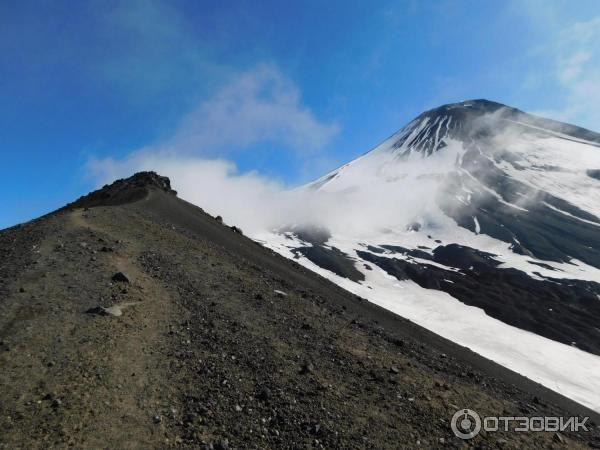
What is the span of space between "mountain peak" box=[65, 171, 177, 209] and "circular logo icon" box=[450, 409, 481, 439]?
31.0 meters

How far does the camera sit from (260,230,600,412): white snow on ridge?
56.3m

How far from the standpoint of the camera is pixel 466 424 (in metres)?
13.6

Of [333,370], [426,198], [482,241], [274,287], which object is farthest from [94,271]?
[426,198]

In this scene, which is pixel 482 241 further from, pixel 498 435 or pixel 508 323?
pixel 498 435

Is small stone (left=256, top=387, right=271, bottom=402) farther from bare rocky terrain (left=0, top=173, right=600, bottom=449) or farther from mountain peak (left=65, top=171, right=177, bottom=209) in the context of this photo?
mountain peak (left=65, top=171, right=177, bottom=209)

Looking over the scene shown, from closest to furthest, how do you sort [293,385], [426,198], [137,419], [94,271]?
1. [137,419]
2. [293,385]
3. [94,271]
4. [426,198]

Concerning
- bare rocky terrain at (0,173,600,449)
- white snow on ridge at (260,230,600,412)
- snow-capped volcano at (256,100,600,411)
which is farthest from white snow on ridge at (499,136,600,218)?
bare rocky terrain at (0,173,600,449)

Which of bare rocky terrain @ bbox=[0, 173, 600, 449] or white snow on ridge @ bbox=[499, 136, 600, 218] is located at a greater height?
white snow on ridge @ bbox=[499, 136, 600, 218]

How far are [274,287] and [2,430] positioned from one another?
1601 cm

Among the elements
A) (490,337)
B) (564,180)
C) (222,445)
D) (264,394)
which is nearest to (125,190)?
(264,394)

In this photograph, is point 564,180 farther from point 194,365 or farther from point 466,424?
point 194,365

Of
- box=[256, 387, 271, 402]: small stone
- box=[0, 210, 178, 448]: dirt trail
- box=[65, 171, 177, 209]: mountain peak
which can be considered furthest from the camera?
box=[65, 171, 177, 209]: mountain peak

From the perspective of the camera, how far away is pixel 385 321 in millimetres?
27547

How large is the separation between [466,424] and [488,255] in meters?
123
